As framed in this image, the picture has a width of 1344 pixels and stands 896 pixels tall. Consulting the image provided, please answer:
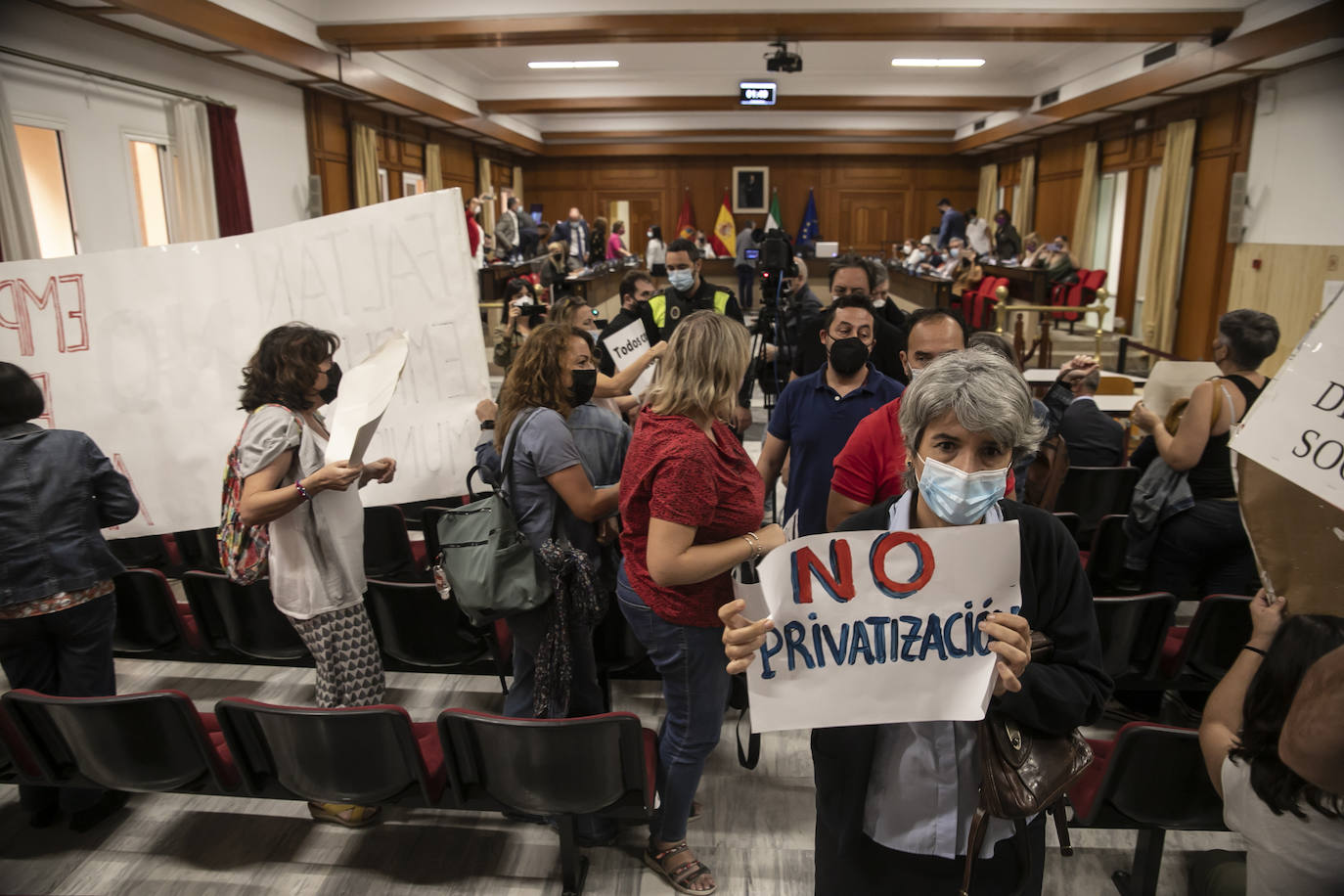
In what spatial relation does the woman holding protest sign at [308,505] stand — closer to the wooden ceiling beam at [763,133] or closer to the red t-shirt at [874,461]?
the red t-shirt at [874,461]

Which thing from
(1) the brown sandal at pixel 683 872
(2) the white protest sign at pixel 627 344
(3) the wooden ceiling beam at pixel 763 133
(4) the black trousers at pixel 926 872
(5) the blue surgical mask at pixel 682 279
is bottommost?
(1) the brown sandal at pixel 683 872

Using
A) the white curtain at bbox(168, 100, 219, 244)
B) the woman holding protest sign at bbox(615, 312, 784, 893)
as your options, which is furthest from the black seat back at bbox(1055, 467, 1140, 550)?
the white curtain at bbox(168, 100, 219, 244)

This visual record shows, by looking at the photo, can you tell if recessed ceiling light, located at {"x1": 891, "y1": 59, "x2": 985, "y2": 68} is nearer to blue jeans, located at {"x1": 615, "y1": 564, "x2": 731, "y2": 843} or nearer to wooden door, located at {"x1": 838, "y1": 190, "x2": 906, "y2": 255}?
wooden door, located at {"x1": 838, "y1": 190, "x2": 906, "y2": 255}

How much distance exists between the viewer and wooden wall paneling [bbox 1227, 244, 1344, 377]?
24.4 ft

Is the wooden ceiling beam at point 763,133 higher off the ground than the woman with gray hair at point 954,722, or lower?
higher

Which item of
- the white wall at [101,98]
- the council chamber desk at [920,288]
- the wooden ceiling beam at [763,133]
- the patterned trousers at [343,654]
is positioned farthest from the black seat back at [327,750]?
the wooden ceiling beam at [763,133]

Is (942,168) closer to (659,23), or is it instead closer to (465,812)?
(659,23)

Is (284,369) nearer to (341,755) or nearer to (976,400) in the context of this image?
(341,755)

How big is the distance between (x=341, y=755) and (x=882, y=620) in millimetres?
1479

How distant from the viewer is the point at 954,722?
4.04 feet

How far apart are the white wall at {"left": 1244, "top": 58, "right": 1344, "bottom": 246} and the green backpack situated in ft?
28.1

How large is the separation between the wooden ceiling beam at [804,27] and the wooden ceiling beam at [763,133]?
388 inches

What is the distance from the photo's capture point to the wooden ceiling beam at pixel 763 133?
17.6 metres

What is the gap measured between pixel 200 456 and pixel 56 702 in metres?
1.22
